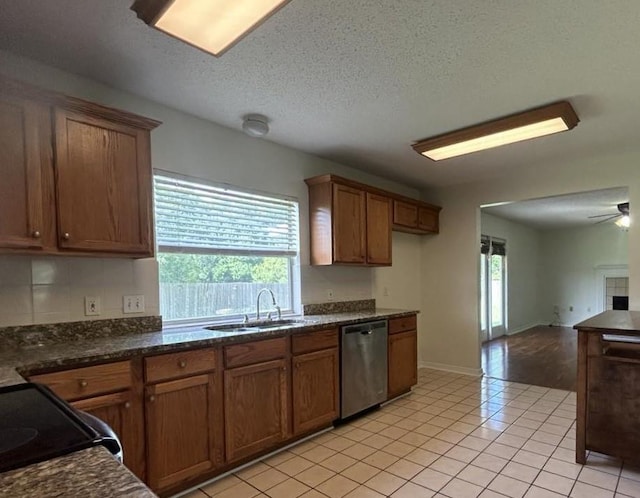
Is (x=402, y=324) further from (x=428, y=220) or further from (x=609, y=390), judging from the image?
(x=609, y=390)

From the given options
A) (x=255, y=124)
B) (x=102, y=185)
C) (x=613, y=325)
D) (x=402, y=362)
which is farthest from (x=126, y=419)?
(x=613, y=325)

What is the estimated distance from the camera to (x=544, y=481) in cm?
233

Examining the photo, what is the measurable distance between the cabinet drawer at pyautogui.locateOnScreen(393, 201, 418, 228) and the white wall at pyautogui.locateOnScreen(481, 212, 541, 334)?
300cm

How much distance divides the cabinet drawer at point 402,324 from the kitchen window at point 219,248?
1028 mm

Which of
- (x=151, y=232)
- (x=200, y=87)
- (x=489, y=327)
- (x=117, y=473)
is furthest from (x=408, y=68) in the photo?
(x=489, y=327)

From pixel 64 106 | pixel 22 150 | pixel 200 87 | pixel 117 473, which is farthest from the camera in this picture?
pixel 200 87

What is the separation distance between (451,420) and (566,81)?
8.81 feet

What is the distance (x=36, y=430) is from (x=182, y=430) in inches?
53.4

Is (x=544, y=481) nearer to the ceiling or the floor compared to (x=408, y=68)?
nearer to the floor

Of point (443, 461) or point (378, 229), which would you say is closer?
point (443, 461)

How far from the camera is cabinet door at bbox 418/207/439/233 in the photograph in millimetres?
4820

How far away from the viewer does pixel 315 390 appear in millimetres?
2988

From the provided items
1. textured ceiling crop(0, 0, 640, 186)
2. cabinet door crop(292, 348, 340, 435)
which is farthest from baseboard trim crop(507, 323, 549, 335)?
cabinet door crop(292, 348, 340, 435)

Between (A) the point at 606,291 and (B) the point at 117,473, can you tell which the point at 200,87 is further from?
(A) the point at 606,291
